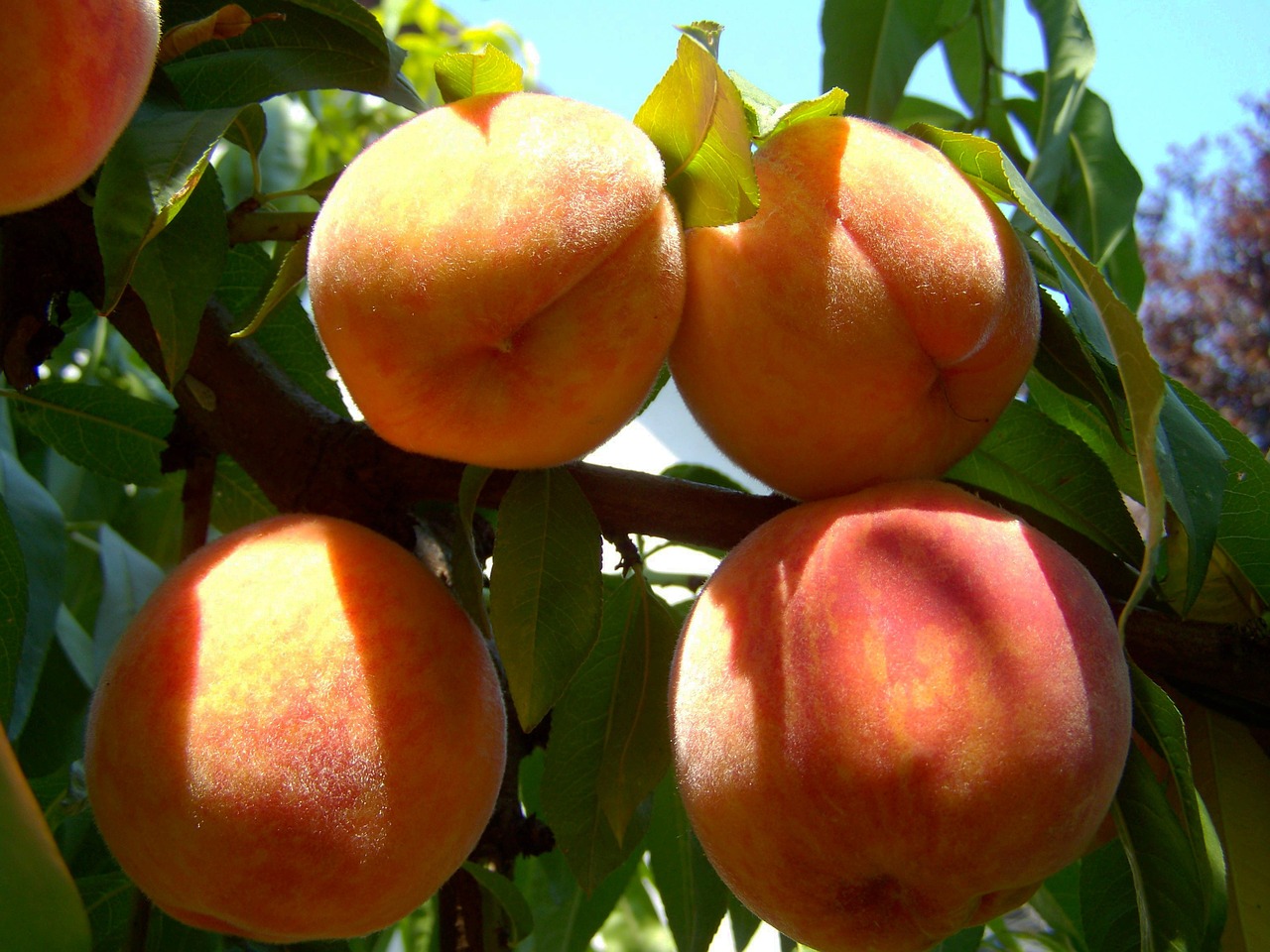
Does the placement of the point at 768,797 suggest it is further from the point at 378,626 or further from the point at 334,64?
the point at 334,64

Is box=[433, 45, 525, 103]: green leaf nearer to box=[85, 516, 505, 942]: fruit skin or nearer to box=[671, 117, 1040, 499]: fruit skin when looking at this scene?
box=[671, 117, 1040, 499]: fruit skin

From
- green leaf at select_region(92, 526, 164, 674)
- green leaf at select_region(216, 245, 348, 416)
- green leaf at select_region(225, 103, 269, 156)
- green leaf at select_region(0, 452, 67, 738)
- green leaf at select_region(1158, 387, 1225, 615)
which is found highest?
green leaf at select_region(1158, 387, 1225, 615)

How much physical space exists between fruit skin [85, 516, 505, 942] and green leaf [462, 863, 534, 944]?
19cm

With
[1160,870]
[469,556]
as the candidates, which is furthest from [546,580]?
[1160,870]

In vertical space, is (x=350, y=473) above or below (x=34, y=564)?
above

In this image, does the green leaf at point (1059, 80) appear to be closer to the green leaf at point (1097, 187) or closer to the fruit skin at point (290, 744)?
the green leaf at point (1097, 187)

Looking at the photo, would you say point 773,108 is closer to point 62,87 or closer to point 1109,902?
point 62,87

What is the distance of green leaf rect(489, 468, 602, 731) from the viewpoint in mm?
672

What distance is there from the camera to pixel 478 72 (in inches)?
25.3

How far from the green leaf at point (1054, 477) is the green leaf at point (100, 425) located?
0.69 metres

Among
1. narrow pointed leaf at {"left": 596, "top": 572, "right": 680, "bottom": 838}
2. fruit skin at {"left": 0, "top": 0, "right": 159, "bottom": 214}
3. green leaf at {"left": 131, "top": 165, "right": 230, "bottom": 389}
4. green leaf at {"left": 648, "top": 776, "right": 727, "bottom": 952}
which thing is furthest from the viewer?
green leaf at {"left": 648, "top": 776, "right": 727, "bottom": 952}

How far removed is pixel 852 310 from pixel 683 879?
1.79ft

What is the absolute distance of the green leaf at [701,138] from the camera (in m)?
0.56

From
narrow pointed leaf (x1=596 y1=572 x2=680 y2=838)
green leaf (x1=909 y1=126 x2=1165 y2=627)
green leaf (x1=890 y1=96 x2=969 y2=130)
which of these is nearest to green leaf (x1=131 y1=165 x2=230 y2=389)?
narrow pointed leaf (x1=596 y1=572 x2=680 y2=838)
